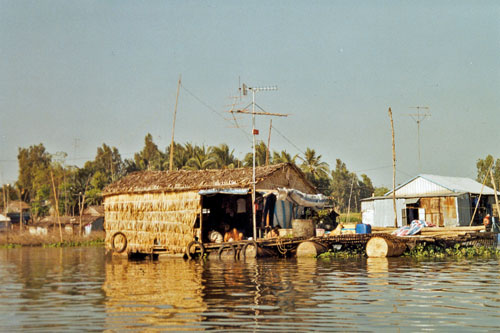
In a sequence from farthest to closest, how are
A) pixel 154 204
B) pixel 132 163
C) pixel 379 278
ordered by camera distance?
pixel 132 163 → pixel 154 204 → pixel 379 278

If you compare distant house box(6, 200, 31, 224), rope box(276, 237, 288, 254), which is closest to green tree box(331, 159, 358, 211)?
distant house box(6, 200, 31, 224)

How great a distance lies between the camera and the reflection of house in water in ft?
33.0

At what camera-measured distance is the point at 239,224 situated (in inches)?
1154

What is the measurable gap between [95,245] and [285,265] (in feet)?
95.6

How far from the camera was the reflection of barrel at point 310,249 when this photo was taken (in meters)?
23.8

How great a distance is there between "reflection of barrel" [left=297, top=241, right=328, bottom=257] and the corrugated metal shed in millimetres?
16412

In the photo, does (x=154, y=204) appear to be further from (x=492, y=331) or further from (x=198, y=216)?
(x=492, y=331)

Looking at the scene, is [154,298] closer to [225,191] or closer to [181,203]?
[225,191]

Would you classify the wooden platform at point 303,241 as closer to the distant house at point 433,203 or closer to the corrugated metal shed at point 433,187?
the distant house at point 433,203

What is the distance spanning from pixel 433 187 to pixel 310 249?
687 inches

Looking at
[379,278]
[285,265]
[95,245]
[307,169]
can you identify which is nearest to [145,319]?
[379,278]

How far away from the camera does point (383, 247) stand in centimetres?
2294

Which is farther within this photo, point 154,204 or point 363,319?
point 154,204

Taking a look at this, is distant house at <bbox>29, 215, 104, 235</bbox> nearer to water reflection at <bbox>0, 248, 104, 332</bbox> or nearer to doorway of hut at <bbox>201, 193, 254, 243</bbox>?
doorway of hut at <bbox>201, 193, 254, 243</bbox>
